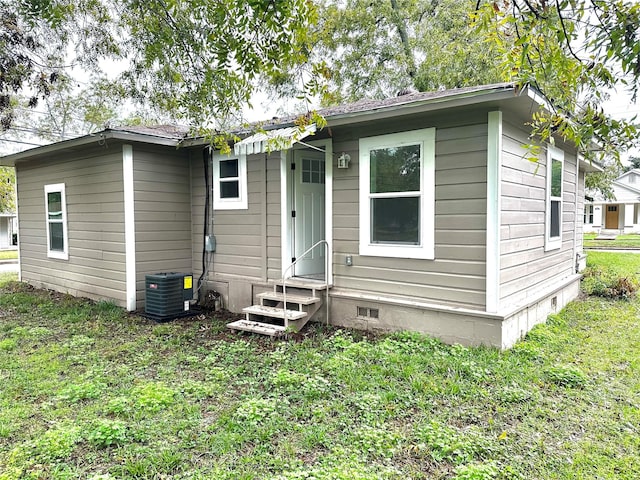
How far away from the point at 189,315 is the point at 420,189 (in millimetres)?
4049

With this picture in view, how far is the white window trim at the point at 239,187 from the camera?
6.42m

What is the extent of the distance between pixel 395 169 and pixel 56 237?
721 cm

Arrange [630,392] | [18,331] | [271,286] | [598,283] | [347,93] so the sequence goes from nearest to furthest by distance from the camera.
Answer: [630,392] → [18,331] → [271,286] → [598,283] → [347,93]

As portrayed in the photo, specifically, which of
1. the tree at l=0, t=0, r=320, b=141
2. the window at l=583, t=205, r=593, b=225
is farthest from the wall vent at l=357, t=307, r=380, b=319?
the window at l=583, t=205, r=593, b=225

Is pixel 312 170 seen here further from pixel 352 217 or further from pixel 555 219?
pixel 555 219

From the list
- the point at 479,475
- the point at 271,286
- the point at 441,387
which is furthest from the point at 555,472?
the point at 271,286

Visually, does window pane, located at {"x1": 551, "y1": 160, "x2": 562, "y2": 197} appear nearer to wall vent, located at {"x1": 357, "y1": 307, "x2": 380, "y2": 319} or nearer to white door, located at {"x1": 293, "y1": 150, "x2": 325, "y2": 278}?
wall vent, located at {"x1": 357, "y1": 307, "x2": 380, "y2": 319}

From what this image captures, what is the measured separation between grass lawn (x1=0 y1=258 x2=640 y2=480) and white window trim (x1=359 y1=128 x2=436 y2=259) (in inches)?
40.6

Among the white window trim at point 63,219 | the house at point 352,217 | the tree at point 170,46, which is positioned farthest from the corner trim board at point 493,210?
the white window trim at point 63,219

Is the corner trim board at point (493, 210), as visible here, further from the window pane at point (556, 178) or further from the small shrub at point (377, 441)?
the window pane at point (556, 178)

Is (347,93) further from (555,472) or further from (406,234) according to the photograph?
(555,472)

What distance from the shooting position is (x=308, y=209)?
21.1 feet

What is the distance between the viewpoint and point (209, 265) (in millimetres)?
7070

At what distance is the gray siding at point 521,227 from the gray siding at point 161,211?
5183 mm
